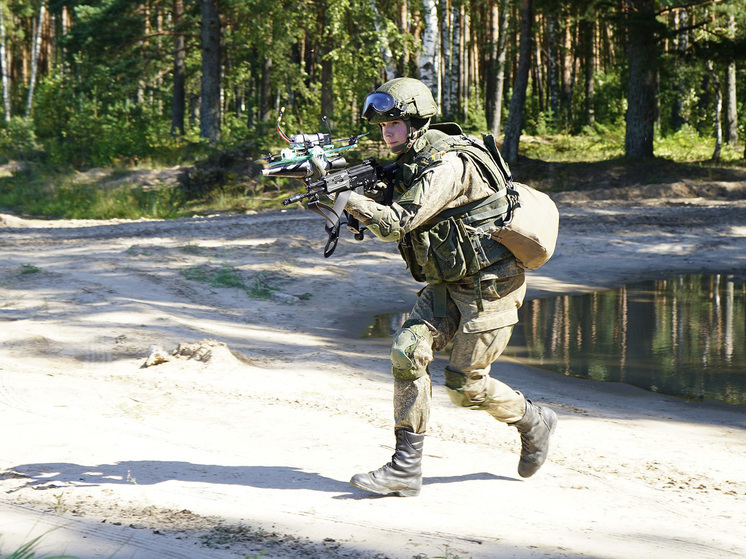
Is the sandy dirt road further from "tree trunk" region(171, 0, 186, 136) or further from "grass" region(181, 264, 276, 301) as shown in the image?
"tree trunk" region(171, 0, 186, 136)

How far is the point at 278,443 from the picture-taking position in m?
4.52

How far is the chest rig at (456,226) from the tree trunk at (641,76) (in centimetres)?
1496

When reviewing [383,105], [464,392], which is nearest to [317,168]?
[383,105]

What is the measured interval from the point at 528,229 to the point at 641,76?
16223 mm

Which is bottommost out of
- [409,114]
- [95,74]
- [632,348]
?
[632,348]

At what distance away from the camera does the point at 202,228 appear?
13055 mm

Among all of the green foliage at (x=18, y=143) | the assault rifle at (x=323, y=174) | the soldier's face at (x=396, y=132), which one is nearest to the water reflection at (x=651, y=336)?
the soldier's face at (x=396, y=132)

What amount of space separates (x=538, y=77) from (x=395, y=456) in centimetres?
3716

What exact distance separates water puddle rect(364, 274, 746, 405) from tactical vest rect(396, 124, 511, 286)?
3312 mm

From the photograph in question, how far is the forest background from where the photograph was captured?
17.8 meters

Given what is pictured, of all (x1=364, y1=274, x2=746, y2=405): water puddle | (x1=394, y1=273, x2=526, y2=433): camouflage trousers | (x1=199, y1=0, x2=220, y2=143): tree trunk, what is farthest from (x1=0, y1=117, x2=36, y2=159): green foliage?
(x1=394, y1=273, x2=526, y2=433): camouflage trousers

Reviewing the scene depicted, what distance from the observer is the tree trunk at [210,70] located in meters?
21.9

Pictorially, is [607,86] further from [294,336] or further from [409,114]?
[409,114]

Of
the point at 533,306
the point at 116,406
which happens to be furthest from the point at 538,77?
the point at 116,406
